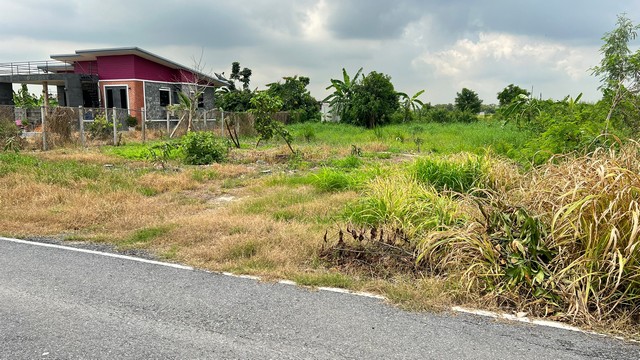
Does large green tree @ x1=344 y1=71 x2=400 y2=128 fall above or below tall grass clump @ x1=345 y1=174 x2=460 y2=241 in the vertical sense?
above

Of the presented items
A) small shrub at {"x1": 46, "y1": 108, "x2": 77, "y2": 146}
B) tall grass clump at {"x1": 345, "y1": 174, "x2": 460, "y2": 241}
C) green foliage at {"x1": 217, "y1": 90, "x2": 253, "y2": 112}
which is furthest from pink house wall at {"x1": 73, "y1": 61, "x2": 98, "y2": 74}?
tall grass clump at {"x1": 345, "y1": 174, "x2": 460, "y2": 241}

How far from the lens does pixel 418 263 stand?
14.5ft

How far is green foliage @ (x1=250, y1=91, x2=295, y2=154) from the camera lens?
14.5m

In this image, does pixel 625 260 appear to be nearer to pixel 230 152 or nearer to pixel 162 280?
pixel 162 280

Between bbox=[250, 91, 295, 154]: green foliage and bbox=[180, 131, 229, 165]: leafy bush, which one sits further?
bbox=[250, 91, 295, 154]: green foliage

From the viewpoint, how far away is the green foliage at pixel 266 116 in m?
14.5

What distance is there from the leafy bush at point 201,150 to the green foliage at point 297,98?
2146 cm

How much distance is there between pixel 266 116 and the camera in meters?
14.8

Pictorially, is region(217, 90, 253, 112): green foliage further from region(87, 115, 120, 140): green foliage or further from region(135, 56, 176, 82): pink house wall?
region(87, 115, 120, 140): green foliage

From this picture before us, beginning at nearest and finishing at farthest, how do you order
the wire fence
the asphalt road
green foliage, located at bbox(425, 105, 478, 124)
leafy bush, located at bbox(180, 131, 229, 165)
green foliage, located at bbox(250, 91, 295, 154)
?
the asphalt road → leafy bush, located at bbox(180, 131, 229, 165) → green foliage, located at bbox(250, 91, 295, 154) → the wire fence → green foliage, located at bbox(425, 105, 478, 124)

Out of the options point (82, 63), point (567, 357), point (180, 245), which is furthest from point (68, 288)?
point (82, 63)

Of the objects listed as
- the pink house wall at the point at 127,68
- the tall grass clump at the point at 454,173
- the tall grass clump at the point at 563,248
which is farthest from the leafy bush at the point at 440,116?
the tall grass clump at the point at 563,248

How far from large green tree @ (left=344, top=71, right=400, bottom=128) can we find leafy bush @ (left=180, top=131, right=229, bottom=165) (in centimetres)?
1761

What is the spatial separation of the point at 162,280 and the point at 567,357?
11.3 feet
